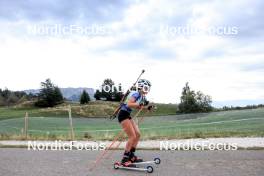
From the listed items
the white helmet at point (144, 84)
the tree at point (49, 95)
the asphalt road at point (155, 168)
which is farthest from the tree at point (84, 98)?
the white helmet at point (144, 84)

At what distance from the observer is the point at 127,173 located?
32.8ft

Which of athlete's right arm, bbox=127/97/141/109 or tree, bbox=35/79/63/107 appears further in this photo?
tree, bbox=35/79/63/107

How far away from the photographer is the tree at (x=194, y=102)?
60.6 m

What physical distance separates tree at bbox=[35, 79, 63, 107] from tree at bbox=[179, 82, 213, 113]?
21.7 meters

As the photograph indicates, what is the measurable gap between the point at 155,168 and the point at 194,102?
5124 centimetres

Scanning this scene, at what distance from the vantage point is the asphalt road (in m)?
9.82

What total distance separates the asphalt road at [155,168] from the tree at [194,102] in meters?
47.9

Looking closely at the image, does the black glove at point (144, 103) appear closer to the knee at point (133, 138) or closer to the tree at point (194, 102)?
the knee at point (133, 138)

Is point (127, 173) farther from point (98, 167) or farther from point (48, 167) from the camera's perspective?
point (48, 167)

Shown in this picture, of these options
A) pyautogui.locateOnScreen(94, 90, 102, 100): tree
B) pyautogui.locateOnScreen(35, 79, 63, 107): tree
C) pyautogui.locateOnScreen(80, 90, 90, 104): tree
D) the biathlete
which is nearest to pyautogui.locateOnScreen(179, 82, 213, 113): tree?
pyautogui.locateOnScreen(94, 90, 102, 100): tree

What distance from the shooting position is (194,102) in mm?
60938
